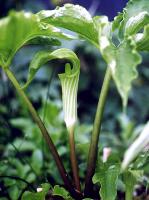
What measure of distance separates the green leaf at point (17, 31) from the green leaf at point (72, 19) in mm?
20

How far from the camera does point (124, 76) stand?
72 centimetres

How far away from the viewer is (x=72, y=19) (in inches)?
34.4

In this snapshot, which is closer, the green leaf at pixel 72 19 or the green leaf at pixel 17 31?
the green leaf at pixel 17 31

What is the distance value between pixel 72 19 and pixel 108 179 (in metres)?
0.33

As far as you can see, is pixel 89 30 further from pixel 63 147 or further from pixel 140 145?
pixel 63 147

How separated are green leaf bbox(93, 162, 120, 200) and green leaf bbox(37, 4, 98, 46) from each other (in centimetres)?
27

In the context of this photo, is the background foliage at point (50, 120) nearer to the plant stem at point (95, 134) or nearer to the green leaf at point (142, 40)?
the plant stem at point (95, 134)

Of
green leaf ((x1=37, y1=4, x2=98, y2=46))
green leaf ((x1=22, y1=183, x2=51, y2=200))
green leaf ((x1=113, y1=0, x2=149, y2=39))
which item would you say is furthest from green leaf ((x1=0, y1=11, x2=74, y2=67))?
green leaf ((x1=22, y1=183, x2=51, y2=200))

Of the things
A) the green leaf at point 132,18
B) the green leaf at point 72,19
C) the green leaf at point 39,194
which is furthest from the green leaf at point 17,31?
the green leaf at point 39,194

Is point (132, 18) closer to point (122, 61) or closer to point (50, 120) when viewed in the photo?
point (122, 61)

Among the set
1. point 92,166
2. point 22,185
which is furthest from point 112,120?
point 92,166

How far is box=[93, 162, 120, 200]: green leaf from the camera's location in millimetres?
890

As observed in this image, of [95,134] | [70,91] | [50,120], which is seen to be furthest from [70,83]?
[50,120]

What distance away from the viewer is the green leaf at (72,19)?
2.85ft
